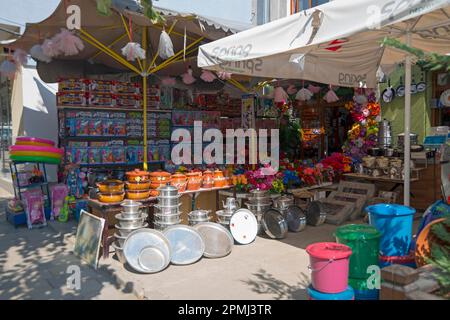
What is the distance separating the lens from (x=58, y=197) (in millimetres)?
6664

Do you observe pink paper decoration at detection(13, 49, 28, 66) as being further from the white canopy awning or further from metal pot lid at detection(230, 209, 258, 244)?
metal pot lid at detection(230, 209, 258, 244)

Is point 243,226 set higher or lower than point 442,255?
lower

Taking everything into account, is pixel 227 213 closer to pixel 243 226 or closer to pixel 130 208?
pixel 243 226

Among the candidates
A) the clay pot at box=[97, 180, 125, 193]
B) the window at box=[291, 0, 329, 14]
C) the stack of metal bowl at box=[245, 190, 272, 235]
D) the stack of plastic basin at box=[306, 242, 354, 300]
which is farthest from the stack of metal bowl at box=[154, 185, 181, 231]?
the window at box=[291, 0, 329, 14]

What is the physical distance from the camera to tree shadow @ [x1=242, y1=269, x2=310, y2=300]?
141 inches

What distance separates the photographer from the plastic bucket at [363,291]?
10.2ft

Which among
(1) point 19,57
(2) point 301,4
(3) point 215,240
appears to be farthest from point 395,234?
(2) point 301,4

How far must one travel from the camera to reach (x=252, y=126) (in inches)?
274

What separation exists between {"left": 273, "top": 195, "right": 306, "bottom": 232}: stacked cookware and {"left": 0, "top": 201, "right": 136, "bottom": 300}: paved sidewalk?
2.79 metres

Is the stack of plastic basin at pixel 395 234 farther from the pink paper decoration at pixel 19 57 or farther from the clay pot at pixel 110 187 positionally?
the pink paper decoration at pixel 19 57

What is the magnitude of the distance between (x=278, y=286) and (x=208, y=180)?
8.40 ft

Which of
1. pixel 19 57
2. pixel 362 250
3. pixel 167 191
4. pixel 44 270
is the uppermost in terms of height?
pixel 19 57

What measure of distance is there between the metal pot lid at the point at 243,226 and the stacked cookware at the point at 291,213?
0.68 meters
